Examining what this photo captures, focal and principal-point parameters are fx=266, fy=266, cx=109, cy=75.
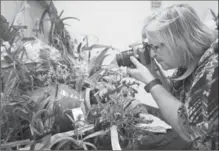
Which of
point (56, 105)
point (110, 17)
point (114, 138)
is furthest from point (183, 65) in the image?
point (110, 17)

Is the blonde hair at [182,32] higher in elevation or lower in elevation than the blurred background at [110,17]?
lower

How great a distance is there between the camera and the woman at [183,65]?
592mm

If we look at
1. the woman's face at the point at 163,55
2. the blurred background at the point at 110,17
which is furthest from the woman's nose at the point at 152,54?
the blurred background at the point at 110,17

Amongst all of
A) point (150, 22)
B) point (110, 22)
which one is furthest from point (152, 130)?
point (110, 22)


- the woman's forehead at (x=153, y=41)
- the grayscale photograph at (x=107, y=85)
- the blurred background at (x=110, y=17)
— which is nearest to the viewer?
the grayscale photograph at (x=107, y=85)

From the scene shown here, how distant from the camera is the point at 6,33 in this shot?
2.10ft

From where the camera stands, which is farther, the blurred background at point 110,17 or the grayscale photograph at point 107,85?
the blurred background at point 110,17

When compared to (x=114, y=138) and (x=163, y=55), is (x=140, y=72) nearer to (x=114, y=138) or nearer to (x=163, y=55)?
(x=163, y=55)

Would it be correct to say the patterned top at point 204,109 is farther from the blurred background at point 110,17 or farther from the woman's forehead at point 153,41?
the blurred background at point 110,17

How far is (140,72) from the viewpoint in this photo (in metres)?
0.84

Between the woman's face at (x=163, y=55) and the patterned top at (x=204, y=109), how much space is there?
5.5 inches

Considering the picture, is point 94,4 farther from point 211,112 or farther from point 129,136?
point 211,112

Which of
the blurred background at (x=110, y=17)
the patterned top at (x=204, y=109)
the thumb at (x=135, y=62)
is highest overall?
the blurred background at (x=110, y=17)

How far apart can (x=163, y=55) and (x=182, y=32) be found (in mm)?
92
